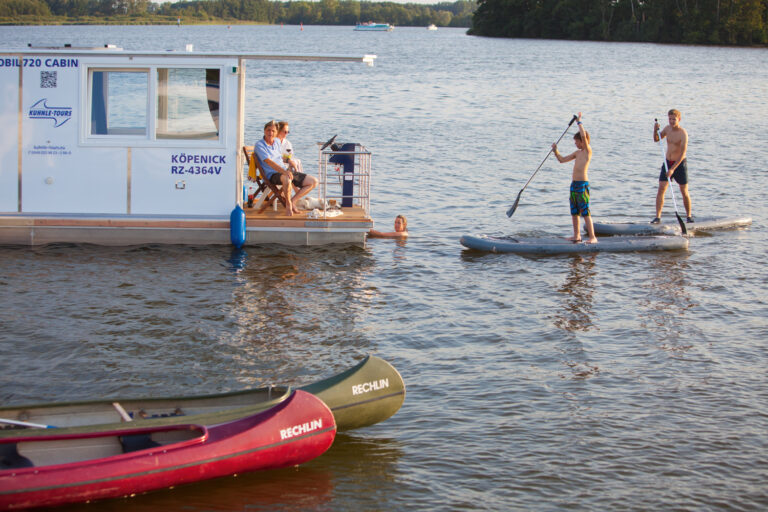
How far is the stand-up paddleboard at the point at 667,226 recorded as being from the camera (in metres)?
14.4

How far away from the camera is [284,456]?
6535 millimetres

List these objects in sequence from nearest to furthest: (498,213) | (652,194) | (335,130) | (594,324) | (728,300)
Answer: (594,324) → (728,300) → (498,213) → (652,194) → (335,130)

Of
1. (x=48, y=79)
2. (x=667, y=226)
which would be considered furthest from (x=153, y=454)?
(x=667, y=226)

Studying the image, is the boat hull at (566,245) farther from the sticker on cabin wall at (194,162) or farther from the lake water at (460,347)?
the sticker on cabin wall at (194,162)

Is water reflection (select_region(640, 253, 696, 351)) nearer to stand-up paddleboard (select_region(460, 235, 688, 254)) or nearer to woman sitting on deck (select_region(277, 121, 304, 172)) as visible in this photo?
stand-up paddleboard (select_region(460, 235, 688, 254))

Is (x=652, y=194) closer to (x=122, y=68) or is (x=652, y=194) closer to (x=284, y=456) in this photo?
(x=122, y=68)

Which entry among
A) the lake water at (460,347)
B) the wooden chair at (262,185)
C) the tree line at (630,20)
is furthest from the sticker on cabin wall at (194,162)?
the tree line at (630,20)

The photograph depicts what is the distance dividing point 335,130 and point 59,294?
17.9 meters

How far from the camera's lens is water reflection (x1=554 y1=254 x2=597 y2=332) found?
10375mm

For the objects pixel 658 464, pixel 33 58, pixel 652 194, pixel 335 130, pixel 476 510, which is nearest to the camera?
pixel 476 510

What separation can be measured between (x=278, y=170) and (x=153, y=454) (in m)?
7.29

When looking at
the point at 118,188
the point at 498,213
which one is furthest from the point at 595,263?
the point at 118,188

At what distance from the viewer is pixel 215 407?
6.81 meters

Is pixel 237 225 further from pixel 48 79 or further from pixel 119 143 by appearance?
pixel 48 79
